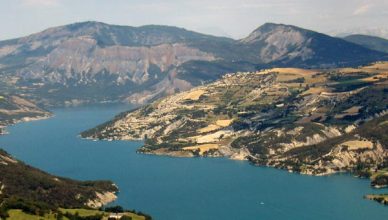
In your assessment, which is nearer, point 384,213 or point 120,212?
point 120,212

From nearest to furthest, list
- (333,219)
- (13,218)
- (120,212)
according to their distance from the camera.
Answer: (13,218)
(120,212)
(333,219)

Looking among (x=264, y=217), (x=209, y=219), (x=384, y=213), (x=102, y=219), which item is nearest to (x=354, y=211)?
(x=384, y=213)

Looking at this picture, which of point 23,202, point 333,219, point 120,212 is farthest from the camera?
point 333,219

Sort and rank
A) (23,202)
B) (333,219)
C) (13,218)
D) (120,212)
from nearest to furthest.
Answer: (13,218) → (23,202) → (120,212) → (333,219)

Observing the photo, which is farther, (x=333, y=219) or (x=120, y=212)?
(x=333, y=219)

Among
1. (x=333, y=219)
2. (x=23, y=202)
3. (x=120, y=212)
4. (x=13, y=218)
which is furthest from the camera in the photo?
(x=333, y=219)

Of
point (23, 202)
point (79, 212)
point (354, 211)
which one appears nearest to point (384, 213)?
point (354, 211)

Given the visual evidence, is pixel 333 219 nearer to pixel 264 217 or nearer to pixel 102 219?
pixel 264 217

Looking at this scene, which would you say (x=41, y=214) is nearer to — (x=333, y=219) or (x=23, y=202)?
(x=23, y=202)
